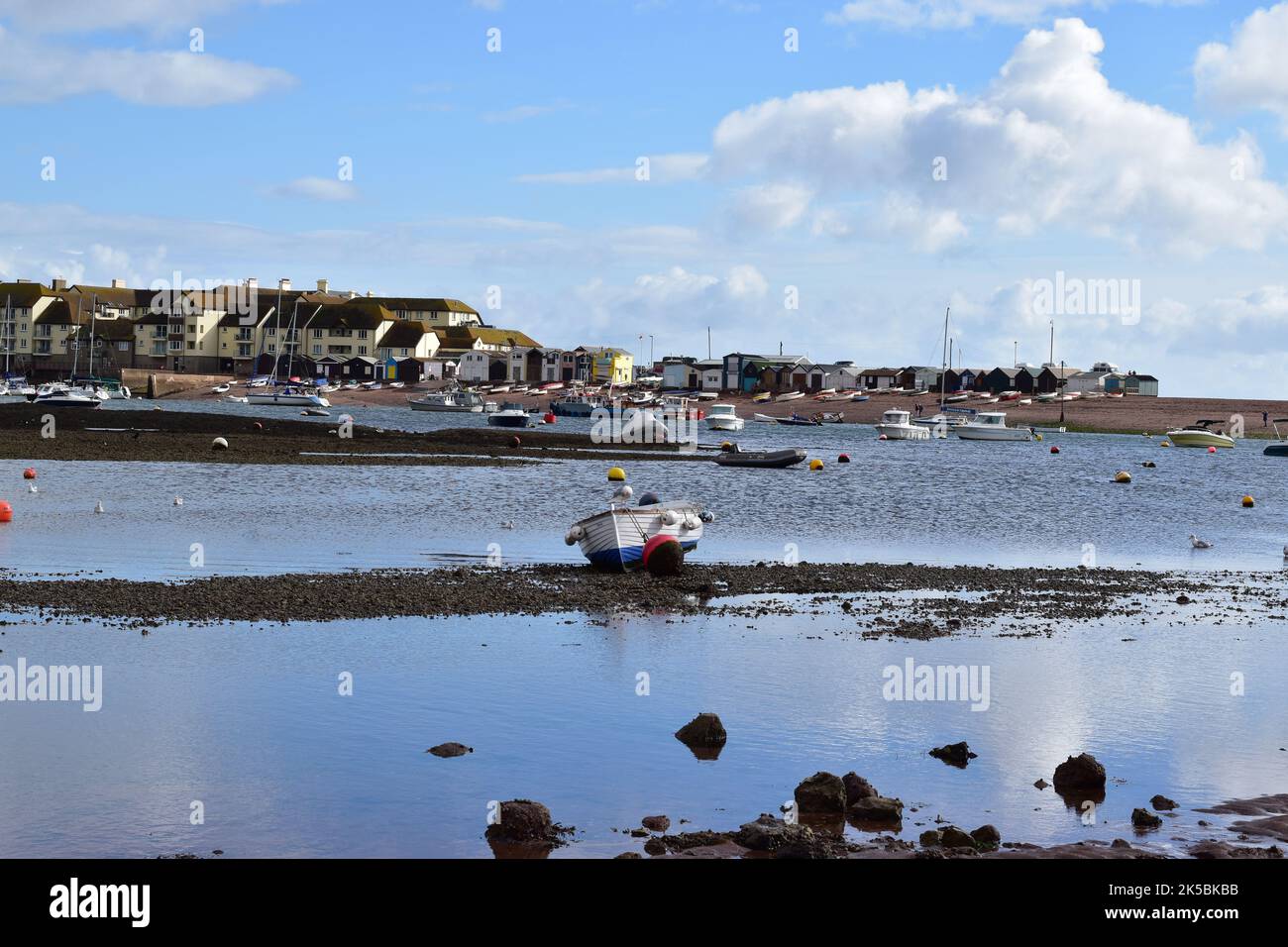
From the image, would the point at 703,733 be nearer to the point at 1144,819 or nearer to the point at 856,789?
the point at 856,789

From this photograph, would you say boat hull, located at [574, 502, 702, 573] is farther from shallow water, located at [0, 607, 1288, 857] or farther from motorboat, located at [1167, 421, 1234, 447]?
motorboat, located at [1167, 421, 1234, 447]

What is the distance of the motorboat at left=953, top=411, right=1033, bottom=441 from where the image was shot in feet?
463

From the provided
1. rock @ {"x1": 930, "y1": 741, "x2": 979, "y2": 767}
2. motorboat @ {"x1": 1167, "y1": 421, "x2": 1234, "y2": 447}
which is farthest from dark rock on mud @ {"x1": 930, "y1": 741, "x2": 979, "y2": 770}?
motorboat @ {"x1": 1167, "y1": 421, "x2": 1234, "y2": 447}

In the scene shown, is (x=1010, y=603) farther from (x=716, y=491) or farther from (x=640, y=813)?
(x=716, y=491)

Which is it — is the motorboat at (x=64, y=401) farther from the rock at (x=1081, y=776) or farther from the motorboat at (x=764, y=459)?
the rock at (x=1081, y=776)

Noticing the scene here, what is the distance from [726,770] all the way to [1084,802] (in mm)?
3814

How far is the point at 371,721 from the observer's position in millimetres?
17453

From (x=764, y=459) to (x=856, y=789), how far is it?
68264 mm

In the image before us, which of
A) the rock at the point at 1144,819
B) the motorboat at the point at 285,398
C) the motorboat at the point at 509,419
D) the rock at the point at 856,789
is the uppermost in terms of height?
the motorboat at the point at 285,398

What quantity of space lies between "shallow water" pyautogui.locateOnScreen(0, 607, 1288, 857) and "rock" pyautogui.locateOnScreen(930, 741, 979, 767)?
0.60ft

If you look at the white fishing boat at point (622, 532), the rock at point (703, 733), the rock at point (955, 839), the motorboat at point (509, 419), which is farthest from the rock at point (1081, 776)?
the motorboat at point (509, 419)

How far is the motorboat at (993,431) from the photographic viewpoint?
463 feet

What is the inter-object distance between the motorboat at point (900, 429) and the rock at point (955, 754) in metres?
124

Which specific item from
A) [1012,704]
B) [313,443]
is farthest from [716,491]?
[1012,704]
